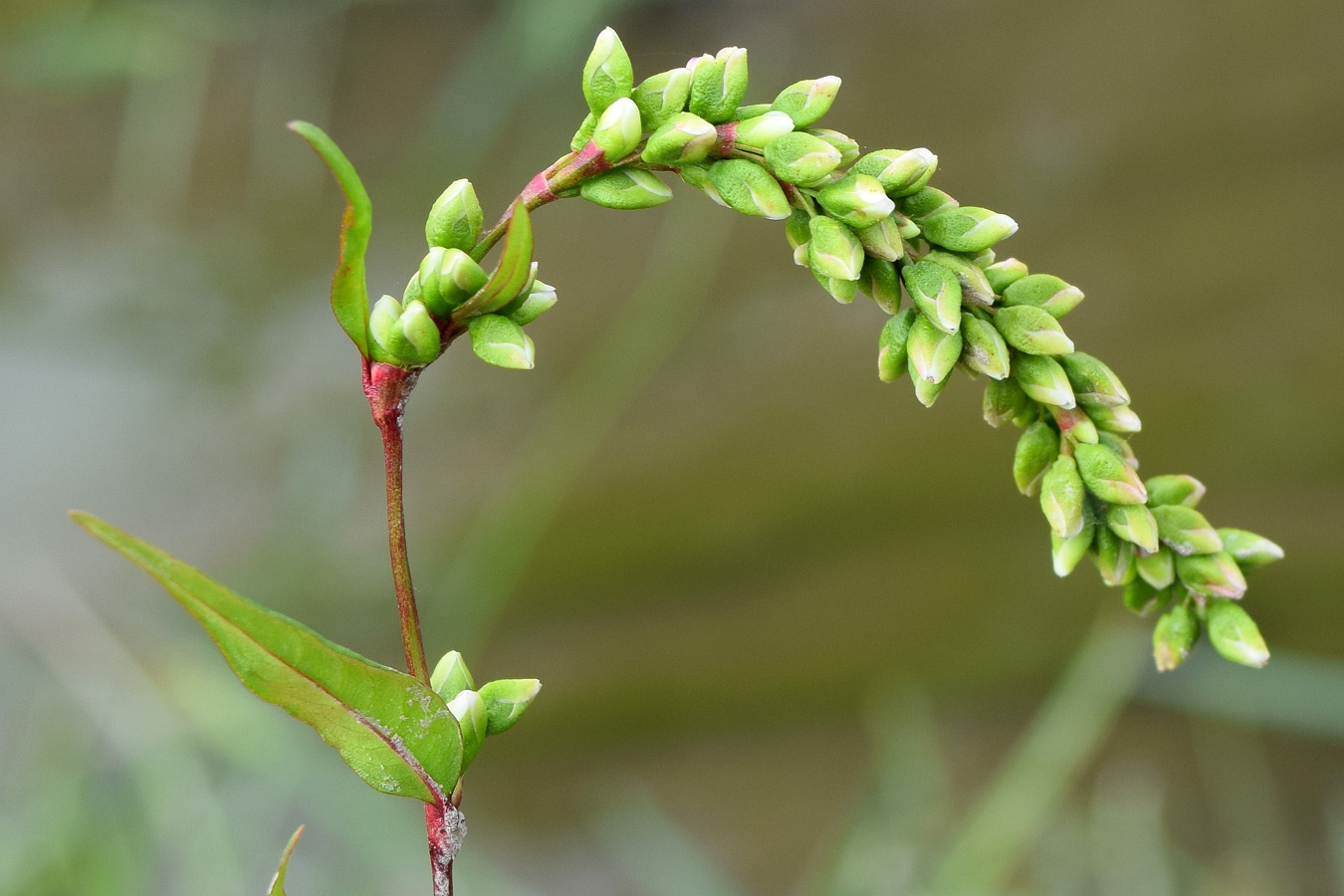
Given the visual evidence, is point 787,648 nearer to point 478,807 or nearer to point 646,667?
point 646,667

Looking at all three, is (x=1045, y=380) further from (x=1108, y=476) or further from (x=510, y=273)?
(x=510, y=273)

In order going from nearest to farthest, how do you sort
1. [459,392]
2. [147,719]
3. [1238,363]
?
[147,719], [1238,363], [459,392]

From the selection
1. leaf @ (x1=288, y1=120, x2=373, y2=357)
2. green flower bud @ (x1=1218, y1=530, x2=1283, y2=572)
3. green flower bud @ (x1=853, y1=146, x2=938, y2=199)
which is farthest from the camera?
green flower bud @ (x1=1218, y1=530, x2=1283, y2=572)

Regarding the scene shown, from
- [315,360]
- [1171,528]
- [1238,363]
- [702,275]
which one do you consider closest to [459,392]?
[315,360]

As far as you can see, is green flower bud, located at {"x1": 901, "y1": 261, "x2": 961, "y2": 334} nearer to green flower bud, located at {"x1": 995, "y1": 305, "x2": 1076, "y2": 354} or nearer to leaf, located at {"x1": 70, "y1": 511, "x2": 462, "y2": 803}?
green flower bud, located at {"x1": 995, "y1": 305, "x2": 1076, "y2": 354}

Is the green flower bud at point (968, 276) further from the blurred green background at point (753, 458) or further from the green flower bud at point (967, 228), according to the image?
the blurred green background at point (753, 458)

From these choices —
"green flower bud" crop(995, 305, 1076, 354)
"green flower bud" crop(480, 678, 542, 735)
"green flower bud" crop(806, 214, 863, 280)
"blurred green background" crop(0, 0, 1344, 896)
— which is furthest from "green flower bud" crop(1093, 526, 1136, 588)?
"blurred green background" crop(0, 0, 1344, 896)
